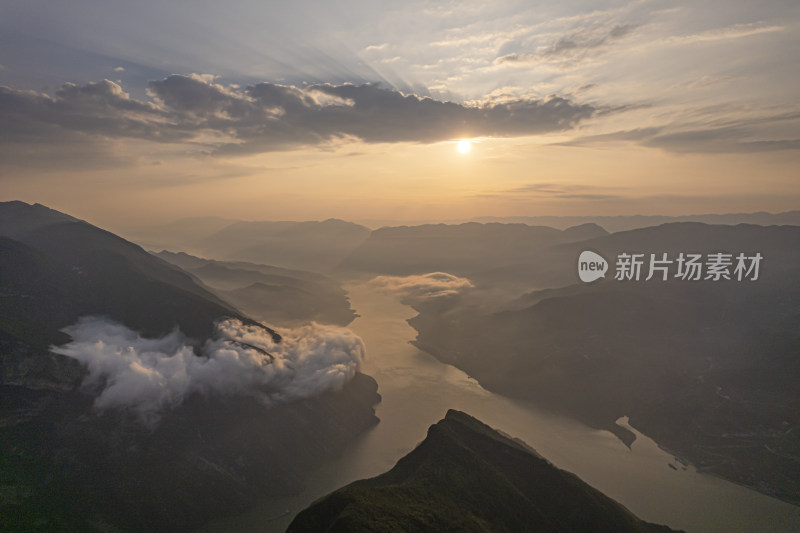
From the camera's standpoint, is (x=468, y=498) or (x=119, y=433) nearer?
(x=468, y=498)

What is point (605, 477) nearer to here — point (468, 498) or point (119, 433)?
point (468, 498)

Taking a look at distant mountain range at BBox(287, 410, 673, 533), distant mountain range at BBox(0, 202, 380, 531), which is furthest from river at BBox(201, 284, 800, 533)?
distant mountain range at BBox(287, 410, 673, 533)

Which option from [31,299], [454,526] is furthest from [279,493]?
[31,299]

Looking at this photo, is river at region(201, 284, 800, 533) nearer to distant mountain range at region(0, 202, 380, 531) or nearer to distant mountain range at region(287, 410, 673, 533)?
distant mountain range at region(0, 202, 380, 531)

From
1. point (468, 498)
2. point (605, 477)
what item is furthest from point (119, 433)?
point (605, 477)

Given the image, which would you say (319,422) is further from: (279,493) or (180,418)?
(180,418)

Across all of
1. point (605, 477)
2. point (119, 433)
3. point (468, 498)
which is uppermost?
point (468, 498)

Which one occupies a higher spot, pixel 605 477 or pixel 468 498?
pixel 468 498
